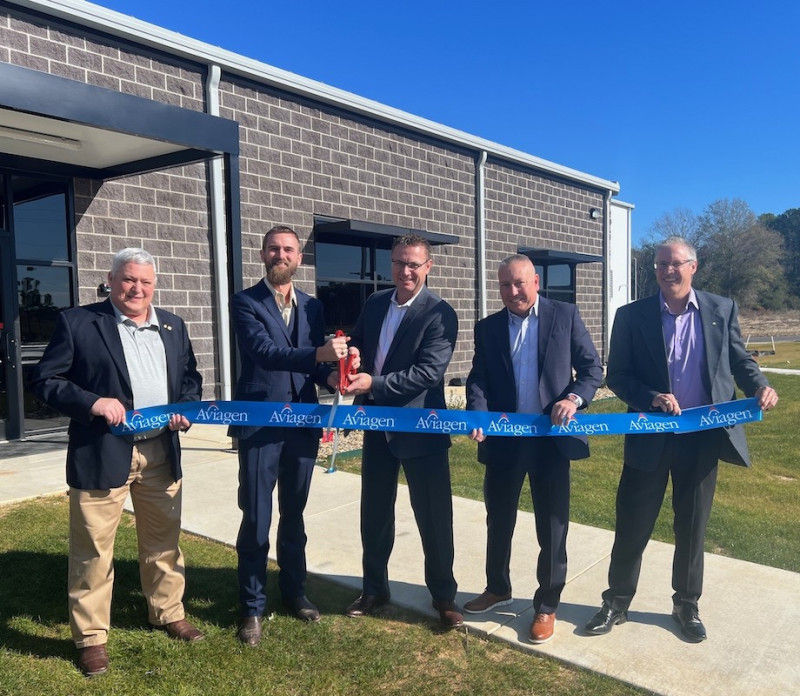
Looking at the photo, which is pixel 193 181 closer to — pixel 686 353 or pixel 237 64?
pixel 237 64

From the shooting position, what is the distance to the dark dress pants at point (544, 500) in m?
3.47

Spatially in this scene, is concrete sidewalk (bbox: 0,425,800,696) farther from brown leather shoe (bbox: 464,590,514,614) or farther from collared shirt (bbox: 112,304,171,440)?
collared shirt (bbox: 112,304,171,440)

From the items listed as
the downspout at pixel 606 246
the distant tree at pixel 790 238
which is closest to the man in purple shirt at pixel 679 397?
the downspout at pixel 606 246

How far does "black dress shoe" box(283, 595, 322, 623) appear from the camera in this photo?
12.0 ft

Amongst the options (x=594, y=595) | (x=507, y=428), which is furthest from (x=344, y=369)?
(x=594, y=595)

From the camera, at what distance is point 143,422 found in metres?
3.27

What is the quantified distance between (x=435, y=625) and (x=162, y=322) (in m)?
2.24

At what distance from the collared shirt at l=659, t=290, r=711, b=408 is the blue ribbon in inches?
4.6

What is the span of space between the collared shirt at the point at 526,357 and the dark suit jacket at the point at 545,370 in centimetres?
2

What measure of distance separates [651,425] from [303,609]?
2.19 m

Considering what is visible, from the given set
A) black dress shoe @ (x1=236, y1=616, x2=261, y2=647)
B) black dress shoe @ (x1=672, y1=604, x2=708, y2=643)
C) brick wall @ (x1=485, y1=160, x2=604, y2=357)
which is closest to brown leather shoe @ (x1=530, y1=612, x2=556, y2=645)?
black dress shoe @ (x1=672, y1=604, x2=708, y2=643)

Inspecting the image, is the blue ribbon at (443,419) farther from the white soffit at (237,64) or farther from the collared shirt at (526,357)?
the white soffit at (237,64)

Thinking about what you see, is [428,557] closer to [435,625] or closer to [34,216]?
[435,625]

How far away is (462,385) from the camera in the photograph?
13820 millimetres
